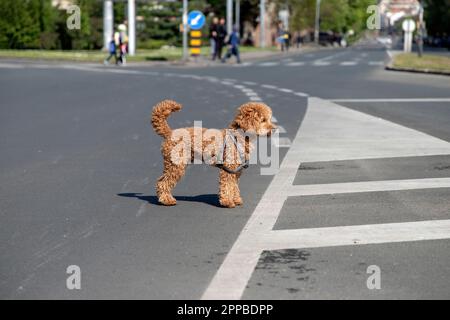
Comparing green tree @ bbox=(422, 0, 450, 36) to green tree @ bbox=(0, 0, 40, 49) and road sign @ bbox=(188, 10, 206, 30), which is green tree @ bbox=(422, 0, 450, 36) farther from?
road sign @ bbox=(188, 10, 206, 30)

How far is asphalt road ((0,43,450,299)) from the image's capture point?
5.64m

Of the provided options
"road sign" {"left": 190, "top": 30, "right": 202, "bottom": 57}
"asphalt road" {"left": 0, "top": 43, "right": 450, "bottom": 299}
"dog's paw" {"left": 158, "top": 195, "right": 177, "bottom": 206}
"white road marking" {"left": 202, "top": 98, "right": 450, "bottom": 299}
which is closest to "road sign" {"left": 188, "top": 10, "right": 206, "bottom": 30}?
"road sign" {"left": 190, "top": 30, "right": 202, "bottom": 57}

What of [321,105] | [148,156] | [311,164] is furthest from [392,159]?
[321,105]

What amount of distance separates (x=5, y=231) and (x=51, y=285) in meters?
1.76

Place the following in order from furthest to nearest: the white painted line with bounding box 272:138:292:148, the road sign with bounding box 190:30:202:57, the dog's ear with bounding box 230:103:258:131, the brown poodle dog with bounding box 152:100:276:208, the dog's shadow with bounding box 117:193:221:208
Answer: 1. the road sign with bounding box 190:30:202:57
2. the white painted line with bounding box 272:138:292:148
3. the dog's shadow with bounding box 117:193:221:208
4. the brown poodle dog with bounding box 152:100:276:208
5. the dog's ear with bounding box 230:103:258:131

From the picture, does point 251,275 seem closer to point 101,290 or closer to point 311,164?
point 101,290

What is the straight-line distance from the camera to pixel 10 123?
16.0 meters

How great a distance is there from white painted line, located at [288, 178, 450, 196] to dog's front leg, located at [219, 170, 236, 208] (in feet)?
3.17

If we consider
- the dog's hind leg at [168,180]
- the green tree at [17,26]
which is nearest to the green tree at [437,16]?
the green tree at [17,26]

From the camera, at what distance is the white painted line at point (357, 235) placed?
6727 mm

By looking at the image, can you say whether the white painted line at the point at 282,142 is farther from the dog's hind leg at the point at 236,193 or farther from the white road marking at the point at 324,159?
the dog's hind leg at the point at 236,193

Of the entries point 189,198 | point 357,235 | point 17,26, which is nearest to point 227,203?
point 189,198

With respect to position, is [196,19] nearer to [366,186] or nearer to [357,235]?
[366,186]

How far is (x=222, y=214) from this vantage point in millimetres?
7938
